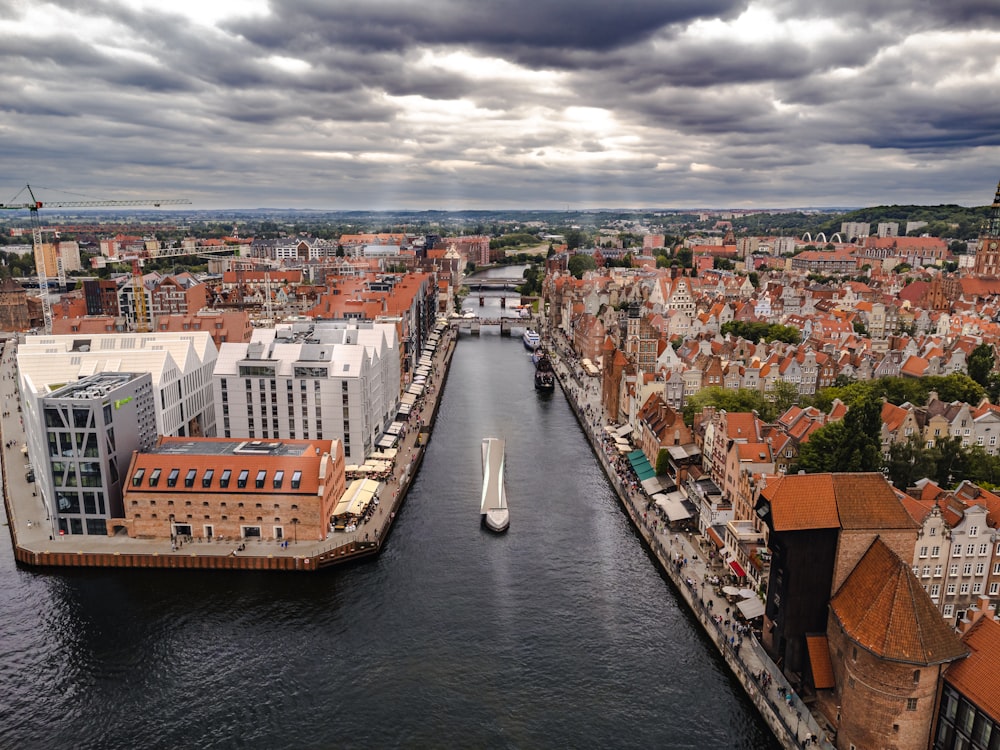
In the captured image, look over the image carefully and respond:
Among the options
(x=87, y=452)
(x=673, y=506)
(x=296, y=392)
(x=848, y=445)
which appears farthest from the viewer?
(x=296, y=392)

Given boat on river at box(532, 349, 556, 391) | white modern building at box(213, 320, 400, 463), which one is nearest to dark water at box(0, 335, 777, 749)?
white modern building at box(213, 320, 400, 463)

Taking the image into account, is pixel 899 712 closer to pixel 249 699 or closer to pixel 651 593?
pixel 651 593

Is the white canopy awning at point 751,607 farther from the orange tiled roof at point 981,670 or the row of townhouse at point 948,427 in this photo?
the row of townhouse at point 948,427

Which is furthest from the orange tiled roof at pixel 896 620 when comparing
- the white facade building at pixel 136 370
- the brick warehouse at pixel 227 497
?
the white facade building at pixel 136 370

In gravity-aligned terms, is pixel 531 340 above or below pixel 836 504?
below

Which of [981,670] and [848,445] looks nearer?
[981,670]

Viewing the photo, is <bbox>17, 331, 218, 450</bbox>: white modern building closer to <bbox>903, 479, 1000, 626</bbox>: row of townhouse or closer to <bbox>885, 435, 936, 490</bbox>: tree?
<bbox>903, 479, 1000, 626</bbox>: row of townhouse

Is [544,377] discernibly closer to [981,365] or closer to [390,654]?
[981,365]

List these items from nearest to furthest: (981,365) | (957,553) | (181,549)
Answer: (957,553) → (181,549) → (981,365)

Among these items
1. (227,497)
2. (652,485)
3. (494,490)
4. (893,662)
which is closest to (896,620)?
(893,662)
